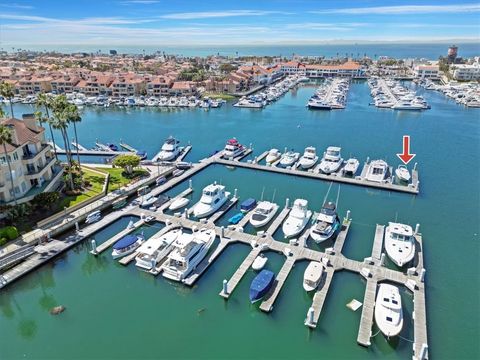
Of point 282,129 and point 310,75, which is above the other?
point 310,75

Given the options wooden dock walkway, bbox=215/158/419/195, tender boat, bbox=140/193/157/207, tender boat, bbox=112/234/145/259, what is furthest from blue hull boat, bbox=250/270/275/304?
wooden dock walkway, bbox=215/158/419/195

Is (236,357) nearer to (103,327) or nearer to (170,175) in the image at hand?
(103,327)

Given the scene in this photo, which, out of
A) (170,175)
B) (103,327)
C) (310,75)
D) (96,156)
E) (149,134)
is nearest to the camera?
(103,327)

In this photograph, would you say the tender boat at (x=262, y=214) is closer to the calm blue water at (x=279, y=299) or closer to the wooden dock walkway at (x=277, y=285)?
the calm blue water at (x=279, y=299)

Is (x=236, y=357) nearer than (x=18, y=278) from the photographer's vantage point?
Yes

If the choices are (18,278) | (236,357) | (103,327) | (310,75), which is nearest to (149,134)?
(18,278)

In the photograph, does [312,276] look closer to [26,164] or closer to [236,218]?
[236,218]

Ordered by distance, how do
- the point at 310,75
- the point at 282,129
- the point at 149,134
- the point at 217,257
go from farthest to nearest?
the point at 310,75
the point at 282,129
the point at 149,134
the point at 217,257
